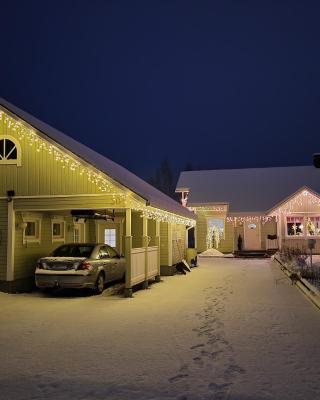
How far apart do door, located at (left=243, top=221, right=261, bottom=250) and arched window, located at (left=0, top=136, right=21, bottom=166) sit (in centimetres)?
2307

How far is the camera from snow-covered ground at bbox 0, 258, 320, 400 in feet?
17.3

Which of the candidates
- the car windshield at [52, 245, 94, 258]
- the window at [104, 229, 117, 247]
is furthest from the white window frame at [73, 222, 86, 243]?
the car windshield at [52, 245, 94, 258]

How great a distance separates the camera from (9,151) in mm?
14469

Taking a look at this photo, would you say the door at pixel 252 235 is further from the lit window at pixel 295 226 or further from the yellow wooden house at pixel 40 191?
the yellow wooden house at pixel 40 191

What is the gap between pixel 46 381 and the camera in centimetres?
553

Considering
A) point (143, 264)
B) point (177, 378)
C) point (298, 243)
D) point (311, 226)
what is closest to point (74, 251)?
point (143, 264)

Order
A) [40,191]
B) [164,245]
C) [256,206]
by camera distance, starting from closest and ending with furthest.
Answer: [40,191], [164,245], [256,206]

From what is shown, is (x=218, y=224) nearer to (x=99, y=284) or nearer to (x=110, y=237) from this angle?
(x=110, y=237)

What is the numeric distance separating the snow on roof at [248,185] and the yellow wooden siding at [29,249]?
19.2 meters

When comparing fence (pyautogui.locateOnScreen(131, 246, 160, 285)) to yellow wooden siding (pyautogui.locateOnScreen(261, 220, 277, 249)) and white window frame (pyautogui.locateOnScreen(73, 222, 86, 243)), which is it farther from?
yellow wooden siding (pyautogui.locateOnScreen(261, 220, 277, 249))

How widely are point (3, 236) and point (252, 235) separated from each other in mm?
23273

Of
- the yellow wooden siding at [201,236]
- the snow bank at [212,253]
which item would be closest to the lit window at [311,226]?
the snow bank at [212,253]

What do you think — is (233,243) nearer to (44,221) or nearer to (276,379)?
(44,221)

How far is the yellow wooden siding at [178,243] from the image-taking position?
21891 millimetres
